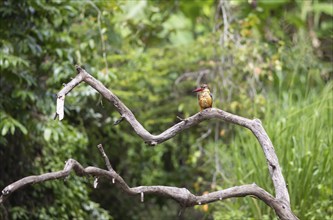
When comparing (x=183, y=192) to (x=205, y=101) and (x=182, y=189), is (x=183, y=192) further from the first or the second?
(x=205, y=101)

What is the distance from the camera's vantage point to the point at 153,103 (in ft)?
20.9

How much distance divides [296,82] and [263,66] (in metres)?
0.76

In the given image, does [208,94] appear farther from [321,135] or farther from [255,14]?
[255,14]

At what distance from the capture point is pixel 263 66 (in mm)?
5348

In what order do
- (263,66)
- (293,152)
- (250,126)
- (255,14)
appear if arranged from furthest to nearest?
(255,14), (263,66), (293,152), (250,126)

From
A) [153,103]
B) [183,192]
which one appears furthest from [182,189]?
[153,103]

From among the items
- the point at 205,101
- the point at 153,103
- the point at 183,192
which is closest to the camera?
the point at 183,192

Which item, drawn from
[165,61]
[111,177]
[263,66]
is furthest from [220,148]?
[111,177]

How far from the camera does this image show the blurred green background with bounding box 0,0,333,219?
419cm

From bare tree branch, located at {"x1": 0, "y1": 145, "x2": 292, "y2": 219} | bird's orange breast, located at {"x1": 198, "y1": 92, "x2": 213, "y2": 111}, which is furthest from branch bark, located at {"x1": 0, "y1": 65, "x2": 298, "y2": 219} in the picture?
bird's orange breast, located at {"x1": 198, "y1": 92, "x2": 213, "y2": 111}

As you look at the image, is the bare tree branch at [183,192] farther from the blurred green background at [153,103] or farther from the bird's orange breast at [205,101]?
the blurred green background at [153,103]

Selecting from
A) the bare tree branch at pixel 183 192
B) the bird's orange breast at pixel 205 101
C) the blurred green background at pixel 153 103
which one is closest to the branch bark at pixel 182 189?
the bare tree branch at pixel 183 192

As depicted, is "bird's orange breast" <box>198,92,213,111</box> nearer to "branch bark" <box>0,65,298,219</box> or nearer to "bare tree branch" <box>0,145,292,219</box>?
"branch bark" <box>0,65,298,219</box>

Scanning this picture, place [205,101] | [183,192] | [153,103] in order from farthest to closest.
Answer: [153,103] < [205,101] < [183,192]
